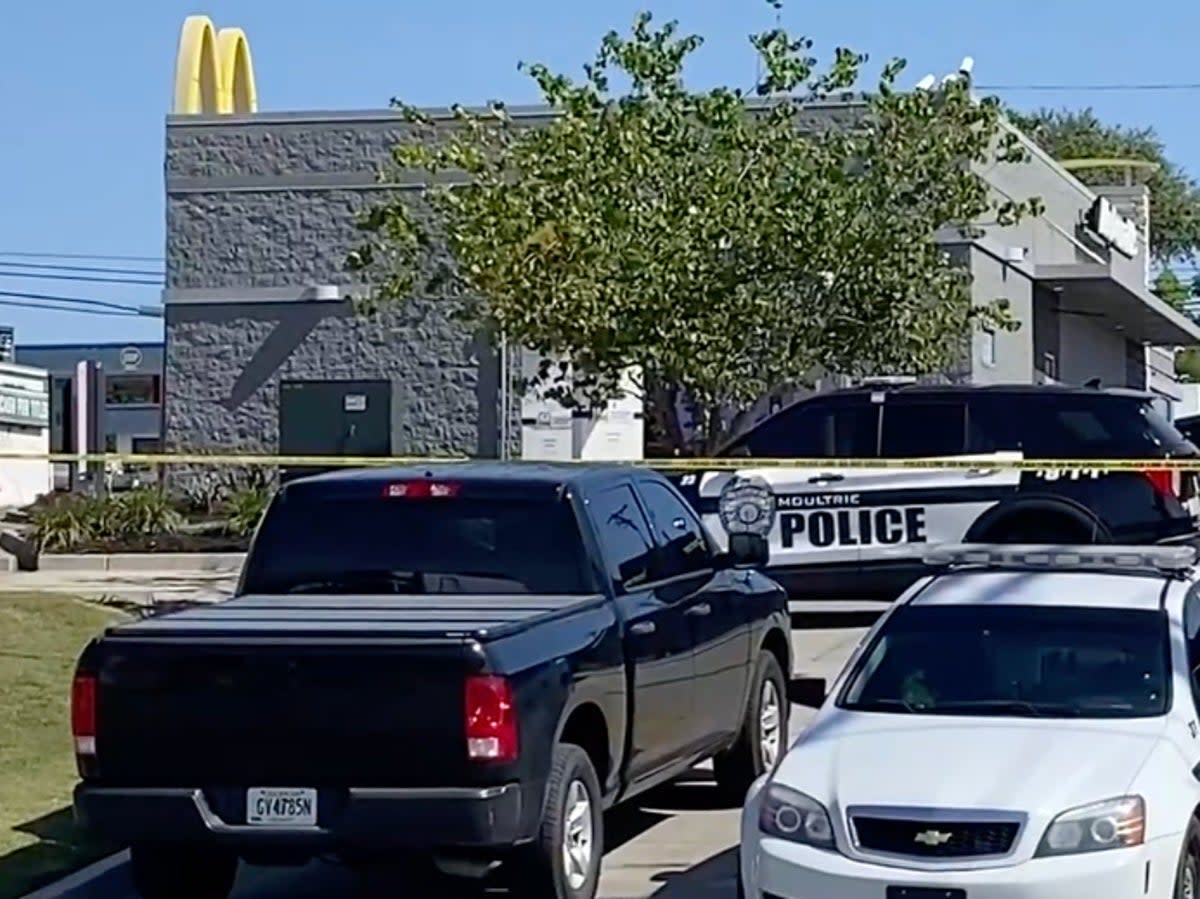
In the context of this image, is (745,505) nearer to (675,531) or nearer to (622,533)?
(675,531)

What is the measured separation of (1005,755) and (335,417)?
26.9 metres

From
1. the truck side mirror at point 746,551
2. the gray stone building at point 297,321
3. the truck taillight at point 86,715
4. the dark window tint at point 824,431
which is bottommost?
the truck taillight at point 86,715

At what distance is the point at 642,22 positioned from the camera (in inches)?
923

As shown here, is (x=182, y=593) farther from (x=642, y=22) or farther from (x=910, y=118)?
(x=910, y=118)

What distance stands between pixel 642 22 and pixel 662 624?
14.3 m

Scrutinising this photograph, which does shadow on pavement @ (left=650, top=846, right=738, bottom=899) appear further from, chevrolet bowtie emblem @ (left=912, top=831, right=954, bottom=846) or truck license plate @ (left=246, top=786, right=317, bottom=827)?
chevrolet bowtie emblem @ (left=912, top=831, right=954, bottom=846)

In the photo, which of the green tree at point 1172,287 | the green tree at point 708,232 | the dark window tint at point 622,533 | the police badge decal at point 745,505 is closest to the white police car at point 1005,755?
the dark window tint at point 622,533

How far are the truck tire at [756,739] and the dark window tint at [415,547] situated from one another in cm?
214

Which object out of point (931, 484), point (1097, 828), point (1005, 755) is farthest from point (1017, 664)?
point (931, 484)

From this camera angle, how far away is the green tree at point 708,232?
22.1 meters

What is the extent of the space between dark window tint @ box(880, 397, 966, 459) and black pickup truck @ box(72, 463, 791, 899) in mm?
9024

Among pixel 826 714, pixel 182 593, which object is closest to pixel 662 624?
pixel 826 714

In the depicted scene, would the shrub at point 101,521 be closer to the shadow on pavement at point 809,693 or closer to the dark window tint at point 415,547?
the shadow on pavement at point 809,693

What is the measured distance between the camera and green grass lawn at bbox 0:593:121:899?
10.1m
